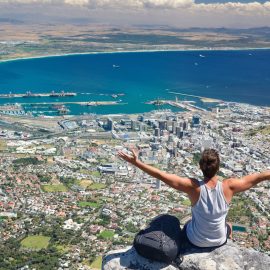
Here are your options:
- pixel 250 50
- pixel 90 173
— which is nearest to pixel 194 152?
pixel 90 173

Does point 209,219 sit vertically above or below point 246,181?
below

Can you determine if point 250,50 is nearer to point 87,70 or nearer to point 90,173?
point 87,70

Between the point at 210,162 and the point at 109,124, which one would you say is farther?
the point at 109,124

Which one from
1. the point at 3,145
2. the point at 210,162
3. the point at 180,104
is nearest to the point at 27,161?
the point at 3,145

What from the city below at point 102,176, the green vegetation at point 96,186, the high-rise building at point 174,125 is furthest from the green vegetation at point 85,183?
the high-rise building at point 174,125

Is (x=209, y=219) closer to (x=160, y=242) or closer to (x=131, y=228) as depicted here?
(x=160, y=242)
